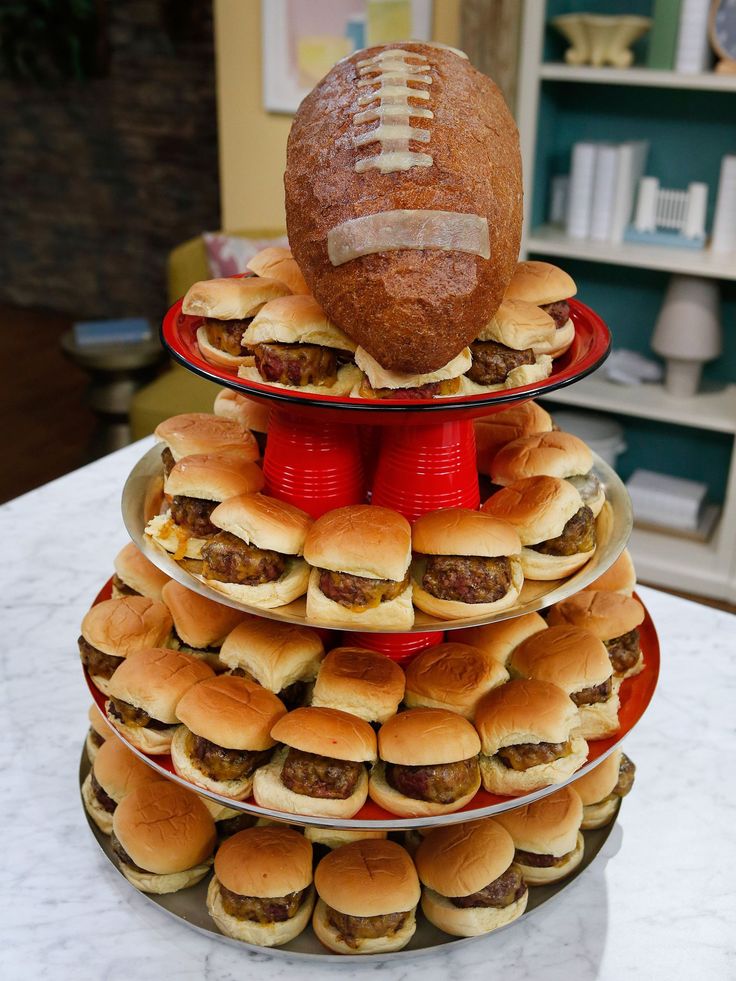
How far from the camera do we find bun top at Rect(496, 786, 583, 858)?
45.3 inches

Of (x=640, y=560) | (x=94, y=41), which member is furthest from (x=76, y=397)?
(x=640, y=560)

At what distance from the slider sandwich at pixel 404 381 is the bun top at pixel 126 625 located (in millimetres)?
449

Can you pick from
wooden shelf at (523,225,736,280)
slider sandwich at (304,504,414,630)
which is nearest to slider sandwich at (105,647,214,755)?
slider sandwich at (304,504,414,630)

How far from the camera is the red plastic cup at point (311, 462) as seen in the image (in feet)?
3.60

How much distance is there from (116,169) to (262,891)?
17.2ft

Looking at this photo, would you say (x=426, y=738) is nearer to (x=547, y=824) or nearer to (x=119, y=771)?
(x=547, y=824)

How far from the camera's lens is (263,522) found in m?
1.04

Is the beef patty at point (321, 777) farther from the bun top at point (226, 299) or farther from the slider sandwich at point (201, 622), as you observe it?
the bun top at point (226, 299)

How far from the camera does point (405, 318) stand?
0.89 meters

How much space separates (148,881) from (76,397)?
423 centimetres

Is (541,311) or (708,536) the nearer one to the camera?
(541,311)

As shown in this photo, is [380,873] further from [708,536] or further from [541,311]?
[708,536]

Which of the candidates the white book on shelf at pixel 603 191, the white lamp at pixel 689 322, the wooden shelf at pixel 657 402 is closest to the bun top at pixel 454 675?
the wooden shelf at pixel 657 402

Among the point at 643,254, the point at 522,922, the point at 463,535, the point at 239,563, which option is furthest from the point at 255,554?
the point at 643,254
